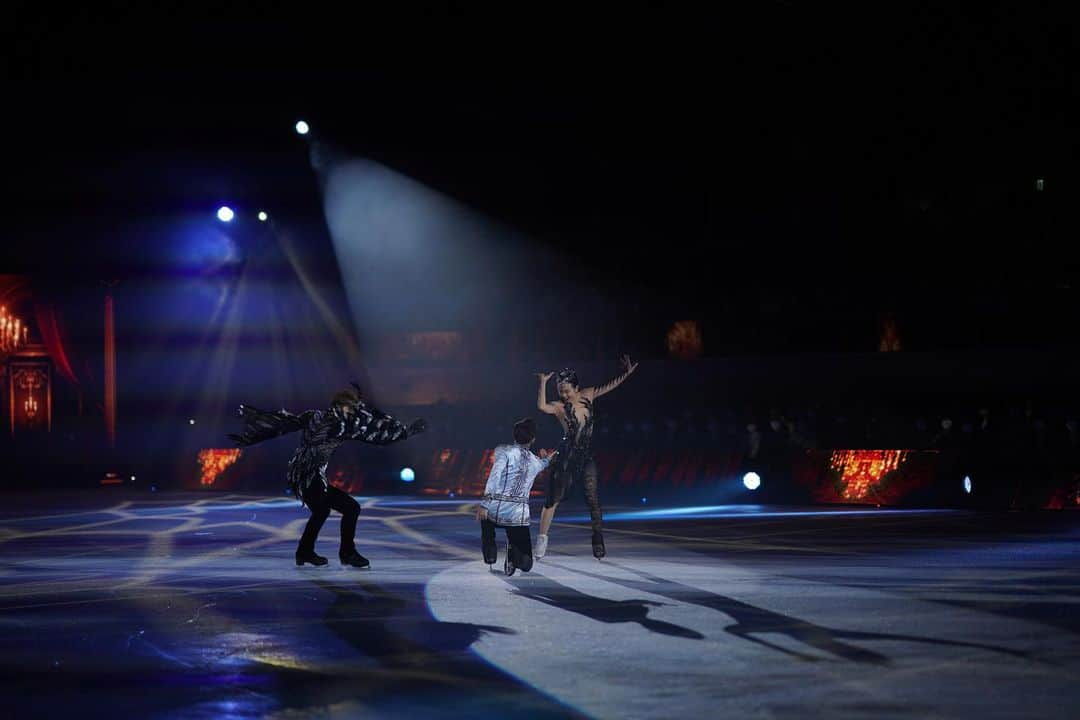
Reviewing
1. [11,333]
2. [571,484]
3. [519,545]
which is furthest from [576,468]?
[11,333]

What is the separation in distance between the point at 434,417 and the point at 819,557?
24.0 metres

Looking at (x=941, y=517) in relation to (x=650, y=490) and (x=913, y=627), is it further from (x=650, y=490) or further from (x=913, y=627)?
(x=913, y=627)

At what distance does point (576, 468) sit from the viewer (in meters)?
16.1

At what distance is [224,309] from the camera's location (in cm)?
4491

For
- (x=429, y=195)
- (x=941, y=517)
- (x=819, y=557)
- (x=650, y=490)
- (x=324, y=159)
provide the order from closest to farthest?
(x=819, y=557)
(x=941, y=517)
(x=650, y=490)
(x=324, y=159)
(x=429, y=195)

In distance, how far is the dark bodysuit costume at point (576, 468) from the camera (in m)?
16.1

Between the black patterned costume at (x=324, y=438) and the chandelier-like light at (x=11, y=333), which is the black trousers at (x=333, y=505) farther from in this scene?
the chandelier-like light at (x=11, y=333)

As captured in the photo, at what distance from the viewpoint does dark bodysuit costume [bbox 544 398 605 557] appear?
16.1m

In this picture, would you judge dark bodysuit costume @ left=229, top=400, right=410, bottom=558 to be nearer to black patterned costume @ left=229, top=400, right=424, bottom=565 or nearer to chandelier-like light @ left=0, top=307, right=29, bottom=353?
black patterned costume @ left=229, top=400, right=424, bottom=565

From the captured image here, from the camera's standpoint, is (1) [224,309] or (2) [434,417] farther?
(1) [224,309]

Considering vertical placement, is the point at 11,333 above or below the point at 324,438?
above

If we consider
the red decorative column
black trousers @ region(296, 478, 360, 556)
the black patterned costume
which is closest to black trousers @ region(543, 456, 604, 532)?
the black patterned costume

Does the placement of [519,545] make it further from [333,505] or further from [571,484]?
[333,505]

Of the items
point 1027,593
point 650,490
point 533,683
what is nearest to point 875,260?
point 650,490
